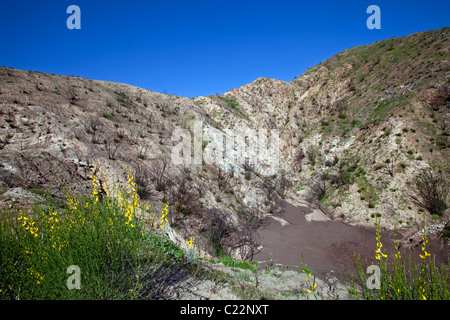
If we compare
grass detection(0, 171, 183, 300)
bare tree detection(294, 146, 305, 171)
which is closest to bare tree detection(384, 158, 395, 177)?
bare tree detection(294, 146, 305, 171)

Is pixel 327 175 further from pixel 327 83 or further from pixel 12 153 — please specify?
pixel 12 153

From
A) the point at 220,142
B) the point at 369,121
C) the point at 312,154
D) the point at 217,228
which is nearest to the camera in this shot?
the point at 217,228

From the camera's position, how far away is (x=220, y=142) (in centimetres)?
1759

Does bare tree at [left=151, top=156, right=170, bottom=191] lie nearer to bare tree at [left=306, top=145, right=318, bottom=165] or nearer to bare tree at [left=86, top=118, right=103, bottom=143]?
bare tree at [left=86, top=118, right=103, bottom=143]

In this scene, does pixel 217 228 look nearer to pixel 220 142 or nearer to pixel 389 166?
pixel 220 142

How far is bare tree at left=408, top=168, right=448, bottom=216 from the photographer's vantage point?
10430mm

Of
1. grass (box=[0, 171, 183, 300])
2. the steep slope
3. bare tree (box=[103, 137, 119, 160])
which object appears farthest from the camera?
the steep slope

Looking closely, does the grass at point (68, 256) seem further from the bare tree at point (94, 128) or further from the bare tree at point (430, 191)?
the bare tree at point (430, 191)

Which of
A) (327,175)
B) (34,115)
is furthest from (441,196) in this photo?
(34,115)

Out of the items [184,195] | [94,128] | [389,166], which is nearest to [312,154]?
[389,166]

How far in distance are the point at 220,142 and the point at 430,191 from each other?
13.6 metres

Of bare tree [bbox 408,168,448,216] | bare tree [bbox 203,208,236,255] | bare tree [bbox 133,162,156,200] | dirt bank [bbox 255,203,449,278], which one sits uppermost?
bare tree [bbox 133,162,156,200]

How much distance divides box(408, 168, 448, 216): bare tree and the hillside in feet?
0.83

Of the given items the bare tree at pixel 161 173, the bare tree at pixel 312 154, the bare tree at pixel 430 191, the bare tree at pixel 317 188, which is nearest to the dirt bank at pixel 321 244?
the bare tree at pixel 430 191
